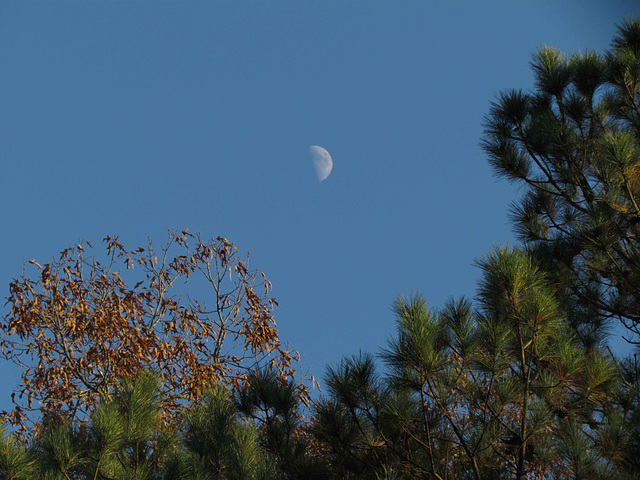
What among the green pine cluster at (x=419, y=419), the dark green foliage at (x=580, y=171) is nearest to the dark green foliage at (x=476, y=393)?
the green pine cluster at (x=419, y=419)

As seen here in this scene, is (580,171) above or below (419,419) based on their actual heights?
above

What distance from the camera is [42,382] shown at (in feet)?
25.9

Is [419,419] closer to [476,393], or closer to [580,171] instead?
[476,393]

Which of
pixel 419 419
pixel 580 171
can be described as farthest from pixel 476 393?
pixel 580 171

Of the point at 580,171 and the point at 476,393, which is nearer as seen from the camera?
the point at 476,393

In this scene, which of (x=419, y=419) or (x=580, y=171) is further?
(x=580, y=171)

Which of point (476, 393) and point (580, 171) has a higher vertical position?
point (580, 171)

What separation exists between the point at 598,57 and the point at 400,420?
6.13 m

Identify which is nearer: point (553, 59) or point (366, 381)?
point (366, 381)

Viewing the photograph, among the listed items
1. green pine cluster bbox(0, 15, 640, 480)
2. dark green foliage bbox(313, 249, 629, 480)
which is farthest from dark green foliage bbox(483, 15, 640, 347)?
dark green foliage bbox(313, 249, 629, 480)

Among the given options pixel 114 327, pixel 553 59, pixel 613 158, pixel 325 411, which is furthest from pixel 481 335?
pixel 553 59

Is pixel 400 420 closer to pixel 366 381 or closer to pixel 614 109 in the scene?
pixel 366 381

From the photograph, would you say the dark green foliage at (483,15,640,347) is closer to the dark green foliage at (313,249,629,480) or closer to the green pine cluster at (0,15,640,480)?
the green pine cluster at (0,15,640,480)

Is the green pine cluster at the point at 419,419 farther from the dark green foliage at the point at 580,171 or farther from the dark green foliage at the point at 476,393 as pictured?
the dark green foliage at the point at 580,171
